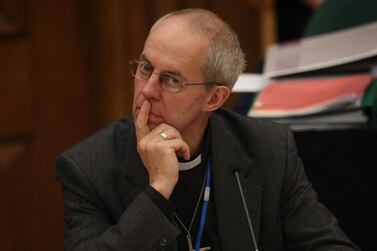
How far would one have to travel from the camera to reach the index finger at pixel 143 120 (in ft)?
4.62

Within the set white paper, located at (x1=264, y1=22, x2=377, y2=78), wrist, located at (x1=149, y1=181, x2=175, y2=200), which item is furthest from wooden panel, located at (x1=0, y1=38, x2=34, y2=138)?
wrist, located at (x1=149, y1=181, x2=175, y2=200)

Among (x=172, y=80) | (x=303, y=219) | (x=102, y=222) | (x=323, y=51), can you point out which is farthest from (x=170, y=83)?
(x=323, y=51)

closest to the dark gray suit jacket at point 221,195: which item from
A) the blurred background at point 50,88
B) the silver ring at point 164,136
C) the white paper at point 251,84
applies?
the silver ring at point 164,136

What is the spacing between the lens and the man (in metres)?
1.38

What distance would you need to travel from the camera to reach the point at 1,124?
A: 92.5 inches

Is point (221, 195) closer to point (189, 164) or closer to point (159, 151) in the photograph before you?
point (189, 164)

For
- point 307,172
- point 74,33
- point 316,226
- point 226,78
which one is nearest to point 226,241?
point 316,226

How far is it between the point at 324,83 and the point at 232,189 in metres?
0.66

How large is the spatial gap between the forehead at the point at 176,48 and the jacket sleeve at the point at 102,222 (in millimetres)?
293

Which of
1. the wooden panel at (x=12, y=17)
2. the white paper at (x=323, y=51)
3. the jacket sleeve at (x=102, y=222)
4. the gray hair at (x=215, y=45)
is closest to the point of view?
the jacket sleeve at (x=102, y=222)

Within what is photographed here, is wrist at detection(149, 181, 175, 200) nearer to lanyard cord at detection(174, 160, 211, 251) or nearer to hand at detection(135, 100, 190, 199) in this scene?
hand at detection(135, 100, 190, 199)

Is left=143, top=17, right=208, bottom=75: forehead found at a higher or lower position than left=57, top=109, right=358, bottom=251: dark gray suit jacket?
higher

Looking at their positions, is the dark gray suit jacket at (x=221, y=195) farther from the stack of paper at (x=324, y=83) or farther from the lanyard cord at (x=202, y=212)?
the stack of paper at (x=324, y=83)

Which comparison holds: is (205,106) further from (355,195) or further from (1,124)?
(1,124)
